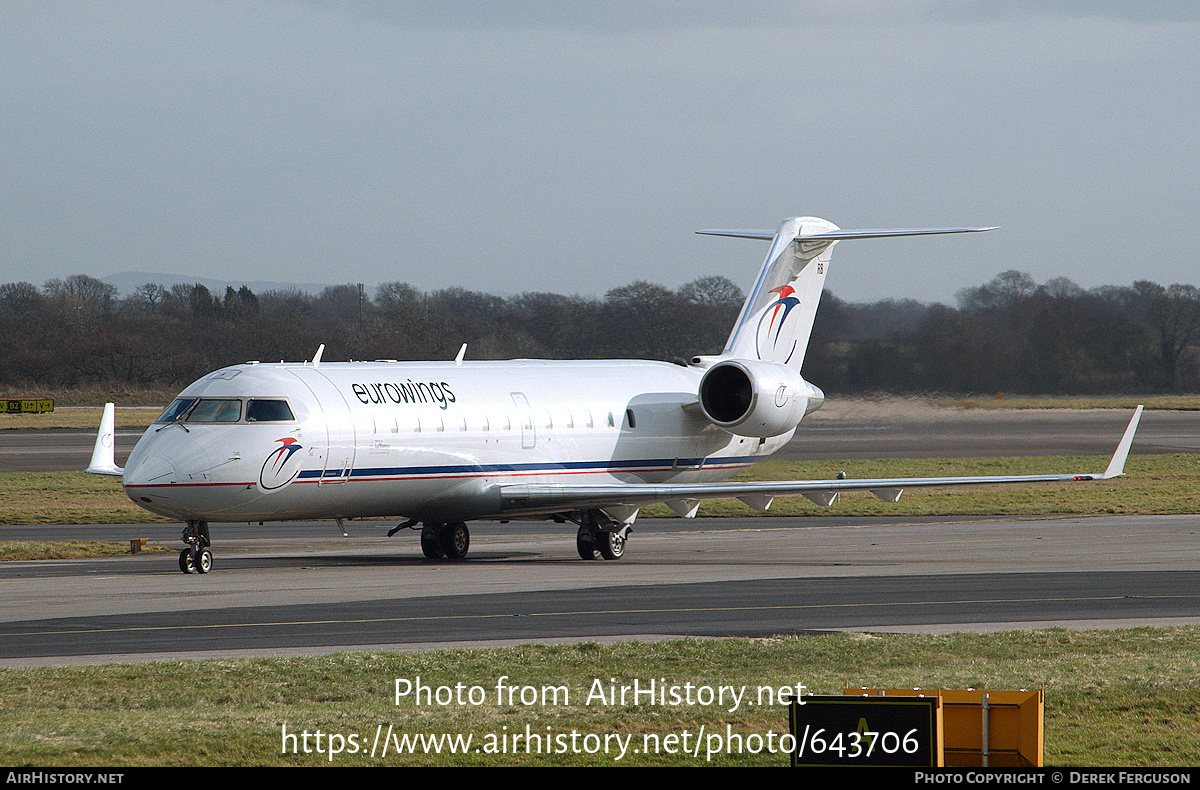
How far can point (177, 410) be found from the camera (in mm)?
24484

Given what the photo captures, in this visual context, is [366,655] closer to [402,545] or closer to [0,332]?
[402,545]

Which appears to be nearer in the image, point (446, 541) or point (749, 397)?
point (446, 541)

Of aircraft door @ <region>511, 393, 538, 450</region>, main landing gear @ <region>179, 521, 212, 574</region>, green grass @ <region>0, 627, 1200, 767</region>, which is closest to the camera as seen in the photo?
green grass @ <region>0, 627, 1200, 767</region>

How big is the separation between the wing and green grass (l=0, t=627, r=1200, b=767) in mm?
10498

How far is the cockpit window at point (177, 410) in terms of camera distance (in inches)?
960

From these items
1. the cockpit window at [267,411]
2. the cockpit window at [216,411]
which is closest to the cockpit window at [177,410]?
the cockpit window at [216,411]

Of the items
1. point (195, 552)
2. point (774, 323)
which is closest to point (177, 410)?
point (195, 552)

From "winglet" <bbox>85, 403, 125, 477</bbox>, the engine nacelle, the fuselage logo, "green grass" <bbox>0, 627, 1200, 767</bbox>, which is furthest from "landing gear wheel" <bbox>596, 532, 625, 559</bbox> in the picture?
"green grass" <bbox>0, 627, 1200, 767</bbox>

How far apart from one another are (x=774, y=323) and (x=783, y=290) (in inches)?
31.5

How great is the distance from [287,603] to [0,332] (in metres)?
88.8

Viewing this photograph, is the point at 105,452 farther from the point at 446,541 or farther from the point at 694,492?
the point at 694,492

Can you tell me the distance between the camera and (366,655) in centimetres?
1445

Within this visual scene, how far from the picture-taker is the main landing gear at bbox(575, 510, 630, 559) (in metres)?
28.2

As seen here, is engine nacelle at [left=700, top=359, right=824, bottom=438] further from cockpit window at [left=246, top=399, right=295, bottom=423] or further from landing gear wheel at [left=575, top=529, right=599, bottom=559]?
cockpit window at [left=246, top=399, right=295, bottom=423]
